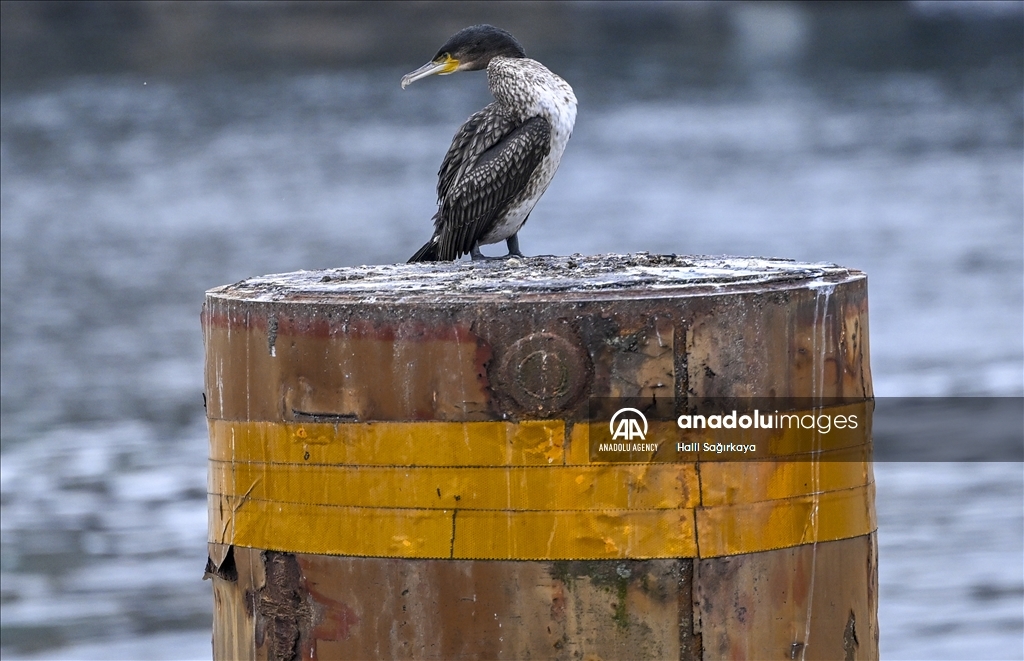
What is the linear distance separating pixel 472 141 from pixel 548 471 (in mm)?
2243

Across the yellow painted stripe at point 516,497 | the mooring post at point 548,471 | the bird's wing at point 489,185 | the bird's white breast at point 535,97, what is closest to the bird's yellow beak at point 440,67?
the bird's white breast at point 535,97

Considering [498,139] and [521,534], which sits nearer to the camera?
[521,534]

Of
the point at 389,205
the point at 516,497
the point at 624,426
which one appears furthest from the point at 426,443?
the point at 389,205

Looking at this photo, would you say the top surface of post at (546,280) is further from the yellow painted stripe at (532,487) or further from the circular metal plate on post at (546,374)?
the yellow painted stripe at (532,487)

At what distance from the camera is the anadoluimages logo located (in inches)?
102

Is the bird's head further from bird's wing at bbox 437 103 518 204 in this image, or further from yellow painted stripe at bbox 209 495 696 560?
yellow painted stripe at bbox 209 495 696 560

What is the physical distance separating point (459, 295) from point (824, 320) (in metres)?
0.63

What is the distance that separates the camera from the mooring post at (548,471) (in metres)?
2.62

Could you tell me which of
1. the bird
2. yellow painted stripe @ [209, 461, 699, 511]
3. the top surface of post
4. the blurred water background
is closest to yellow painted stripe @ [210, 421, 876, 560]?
yellow painted stripe @ [209, 461, 699, 511]

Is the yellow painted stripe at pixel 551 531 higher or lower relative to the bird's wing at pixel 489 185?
lower

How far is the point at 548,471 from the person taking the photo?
2617mm

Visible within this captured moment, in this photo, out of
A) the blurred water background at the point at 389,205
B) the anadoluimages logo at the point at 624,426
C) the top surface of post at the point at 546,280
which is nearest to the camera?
the anadoluimages logo at the point at 624,426

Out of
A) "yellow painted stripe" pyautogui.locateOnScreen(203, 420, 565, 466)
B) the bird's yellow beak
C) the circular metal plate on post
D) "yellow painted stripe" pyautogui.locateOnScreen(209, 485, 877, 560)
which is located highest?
the bird's yellow beak

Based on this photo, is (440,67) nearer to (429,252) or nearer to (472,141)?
(472,141)
